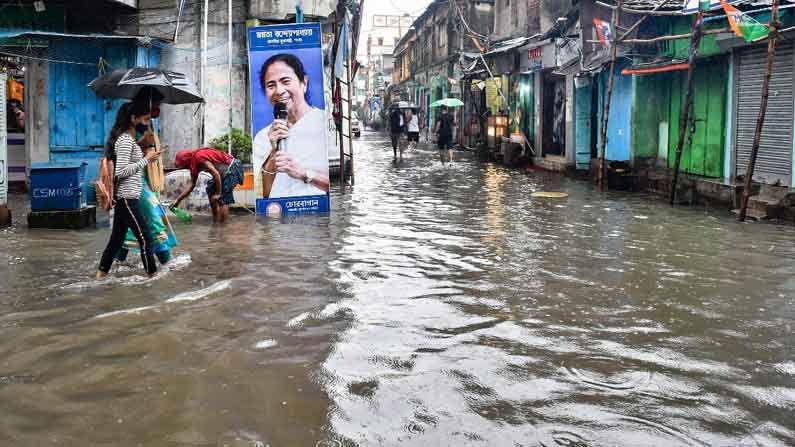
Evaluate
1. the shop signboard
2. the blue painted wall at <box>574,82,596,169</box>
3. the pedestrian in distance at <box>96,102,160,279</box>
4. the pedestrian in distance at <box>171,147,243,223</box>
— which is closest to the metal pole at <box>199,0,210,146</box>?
the pedestrian in distance at <box>171,147,243,223</box>

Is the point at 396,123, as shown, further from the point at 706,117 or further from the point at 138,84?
the point at 138,84

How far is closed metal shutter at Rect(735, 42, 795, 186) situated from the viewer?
511 inches

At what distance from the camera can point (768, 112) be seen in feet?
44.5

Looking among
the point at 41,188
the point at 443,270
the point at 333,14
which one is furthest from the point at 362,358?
the point at 333,14

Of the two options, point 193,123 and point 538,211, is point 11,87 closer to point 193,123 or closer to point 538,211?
point 193,123

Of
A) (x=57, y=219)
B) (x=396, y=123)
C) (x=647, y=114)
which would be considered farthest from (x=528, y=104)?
(x=57, y=219)

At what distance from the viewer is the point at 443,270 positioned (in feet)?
27.1

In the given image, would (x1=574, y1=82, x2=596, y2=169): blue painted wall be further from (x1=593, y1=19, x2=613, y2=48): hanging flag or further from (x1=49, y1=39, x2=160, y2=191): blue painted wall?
(x1=49, y1=39, x2=160, y2=191): blue painted wall

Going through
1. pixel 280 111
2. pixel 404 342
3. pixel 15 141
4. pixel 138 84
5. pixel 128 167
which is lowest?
pixel 404 342

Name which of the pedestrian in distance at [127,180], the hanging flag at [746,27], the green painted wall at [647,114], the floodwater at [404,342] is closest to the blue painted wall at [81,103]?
the floodwater at [404,342]

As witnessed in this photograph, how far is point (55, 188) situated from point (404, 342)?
7.70 metres

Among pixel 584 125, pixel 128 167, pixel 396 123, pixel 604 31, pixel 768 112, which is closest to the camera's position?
pixel 128 167

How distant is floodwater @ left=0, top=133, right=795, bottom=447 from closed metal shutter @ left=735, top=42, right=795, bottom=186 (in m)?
3.14

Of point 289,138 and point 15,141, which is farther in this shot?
point 15,141
